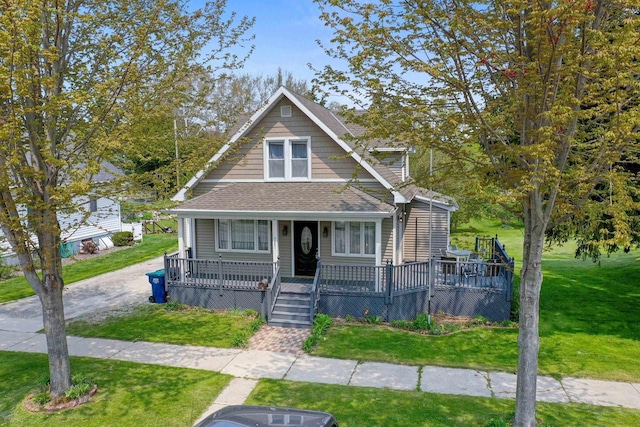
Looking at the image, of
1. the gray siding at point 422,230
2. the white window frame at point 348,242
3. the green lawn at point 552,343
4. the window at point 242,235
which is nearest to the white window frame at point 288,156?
the window at point 242,235

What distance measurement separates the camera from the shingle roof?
511 inches

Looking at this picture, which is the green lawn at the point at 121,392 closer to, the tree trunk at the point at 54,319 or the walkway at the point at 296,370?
the walkway at the point at 296,370

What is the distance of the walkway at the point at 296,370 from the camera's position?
823 centimetres

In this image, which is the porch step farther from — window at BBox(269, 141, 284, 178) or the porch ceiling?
window at BBox(269, 141, 284, 178)

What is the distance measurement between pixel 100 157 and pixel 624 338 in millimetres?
12859

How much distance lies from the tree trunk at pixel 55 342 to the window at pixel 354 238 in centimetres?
824

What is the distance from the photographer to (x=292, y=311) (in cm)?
1258

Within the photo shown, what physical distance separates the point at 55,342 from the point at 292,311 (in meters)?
6.18

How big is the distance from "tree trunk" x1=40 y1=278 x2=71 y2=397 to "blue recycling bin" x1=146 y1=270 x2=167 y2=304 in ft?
19.7

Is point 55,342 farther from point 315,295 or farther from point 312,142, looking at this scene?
point 312,142

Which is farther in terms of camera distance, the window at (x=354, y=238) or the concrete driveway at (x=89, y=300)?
the window at (x=354, y=238)

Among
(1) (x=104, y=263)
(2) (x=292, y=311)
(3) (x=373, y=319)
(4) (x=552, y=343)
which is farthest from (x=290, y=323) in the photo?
(1) (x=104, y=263)

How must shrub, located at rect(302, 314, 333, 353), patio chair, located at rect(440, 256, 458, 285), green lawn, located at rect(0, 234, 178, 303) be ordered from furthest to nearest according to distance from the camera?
green lawn, located at rect(0, 234, 178, 303)
patio chair, located at rect(440, 256, 458, 285)
shrub, located at rect(302, 314, 333, 353)

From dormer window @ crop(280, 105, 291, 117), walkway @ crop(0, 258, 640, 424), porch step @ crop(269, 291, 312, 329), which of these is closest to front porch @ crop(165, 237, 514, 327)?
porch step @ crop(269, 291, 312, 329)
